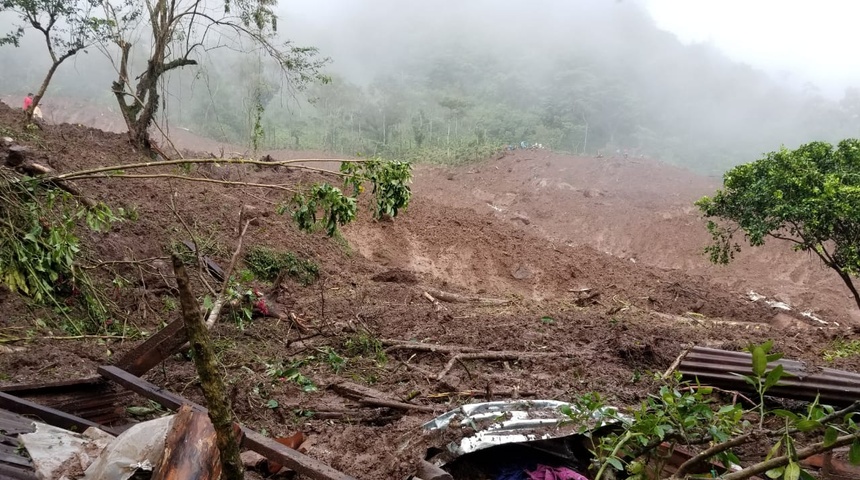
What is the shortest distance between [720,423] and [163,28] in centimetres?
1197

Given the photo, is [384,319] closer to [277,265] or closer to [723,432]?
[277,265]

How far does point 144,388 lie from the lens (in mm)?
3273

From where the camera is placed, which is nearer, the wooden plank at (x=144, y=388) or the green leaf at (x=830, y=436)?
the green leaf at (x=830, y=436)

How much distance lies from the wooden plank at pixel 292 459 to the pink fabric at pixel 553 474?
108 cm

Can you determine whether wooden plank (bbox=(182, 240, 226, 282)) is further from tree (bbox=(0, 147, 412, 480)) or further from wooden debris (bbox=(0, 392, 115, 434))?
wooden debris (bbox=(0, 392, 115, 434))

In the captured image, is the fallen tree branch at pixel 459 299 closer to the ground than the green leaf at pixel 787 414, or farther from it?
closer to the ground

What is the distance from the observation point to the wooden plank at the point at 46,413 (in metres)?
2.99

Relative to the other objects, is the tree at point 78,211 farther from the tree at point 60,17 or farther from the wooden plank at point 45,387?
the tree at point 60,17

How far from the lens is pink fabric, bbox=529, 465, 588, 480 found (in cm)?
292

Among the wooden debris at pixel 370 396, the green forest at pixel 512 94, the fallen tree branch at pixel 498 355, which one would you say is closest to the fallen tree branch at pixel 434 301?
the fallen tree branch at pixel 498 355

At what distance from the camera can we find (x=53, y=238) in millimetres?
4285

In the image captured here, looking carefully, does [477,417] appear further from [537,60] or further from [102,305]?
[537,60]

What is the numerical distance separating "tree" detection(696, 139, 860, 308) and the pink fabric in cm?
717

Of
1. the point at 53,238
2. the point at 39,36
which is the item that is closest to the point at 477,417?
the point at 53,238
